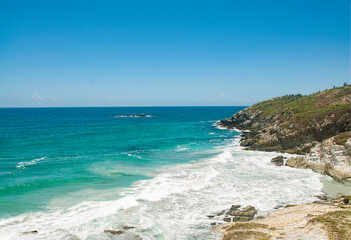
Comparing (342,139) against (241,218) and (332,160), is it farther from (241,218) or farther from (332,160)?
(241,218)

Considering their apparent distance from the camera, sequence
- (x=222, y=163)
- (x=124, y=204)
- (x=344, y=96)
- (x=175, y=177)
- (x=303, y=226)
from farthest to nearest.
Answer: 1. (x=344, y=96)
2. (x=222, y=163)
3. (x=175, y=177)
4. (x=124, y=204)
5. (x=303, y=226)

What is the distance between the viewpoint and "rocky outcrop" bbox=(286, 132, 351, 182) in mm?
28244

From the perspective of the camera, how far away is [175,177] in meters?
30.4

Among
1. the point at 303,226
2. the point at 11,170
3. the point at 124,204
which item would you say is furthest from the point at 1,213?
the point at 303,226

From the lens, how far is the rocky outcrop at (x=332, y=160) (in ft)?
92.7

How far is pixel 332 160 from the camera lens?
1193 inches

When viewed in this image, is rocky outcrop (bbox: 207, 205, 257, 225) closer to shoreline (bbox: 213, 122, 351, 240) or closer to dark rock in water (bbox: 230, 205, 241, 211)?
dark rock in water (bbox: 230, 205, 241, 211)

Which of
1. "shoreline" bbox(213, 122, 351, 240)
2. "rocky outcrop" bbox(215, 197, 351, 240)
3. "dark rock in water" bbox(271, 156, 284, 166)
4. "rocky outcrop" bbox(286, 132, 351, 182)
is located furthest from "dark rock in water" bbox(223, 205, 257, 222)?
"dark rock in water" bbox(271, 156, 284, 166)

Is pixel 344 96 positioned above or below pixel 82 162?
above

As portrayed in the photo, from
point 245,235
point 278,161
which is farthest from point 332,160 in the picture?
point 245,235

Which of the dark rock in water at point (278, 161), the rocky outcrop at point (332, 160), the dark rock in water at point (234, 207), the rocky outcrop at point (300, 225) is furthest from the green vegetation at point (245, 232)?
the dark rock in water at point (278, 161)

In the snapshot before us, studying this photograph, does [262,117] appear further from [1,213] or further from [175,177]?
[1,213]

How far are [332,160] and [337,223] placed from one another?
18.3 metres

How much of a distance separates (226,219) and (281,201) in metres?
6.66
